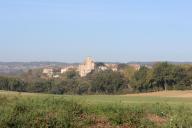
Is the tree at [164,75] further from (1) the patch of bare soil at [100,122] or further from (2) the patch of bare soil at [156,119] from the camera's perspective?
(1) the patch of bare soil at [100,122]

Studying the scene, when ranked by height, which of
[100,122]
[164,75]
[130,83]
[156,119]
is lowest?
[130,83]

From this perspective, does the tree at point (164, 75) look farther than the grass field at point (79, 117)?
Yes

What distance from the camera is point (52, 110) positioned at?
1547 cm

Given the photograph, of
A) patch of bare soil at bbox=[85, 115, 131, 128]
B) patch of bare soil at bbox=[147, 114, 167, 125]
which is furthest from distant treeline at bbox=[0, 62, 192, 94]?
patch of bare soil at bbox=[85, 115, 131, 128]

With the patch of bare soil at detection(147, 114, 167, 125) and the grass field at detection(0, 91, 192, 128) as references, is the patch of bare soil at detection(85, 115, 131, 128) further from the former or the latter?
the patch of bare soil at detection(147, 114, 167, 125)

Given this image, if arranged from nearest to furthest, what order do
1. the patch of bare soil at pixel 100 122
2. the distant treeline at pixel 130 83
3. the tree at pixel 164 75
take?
the patch of bare soil at pixel 100 122 < the tree at pixel 164 75 < the distant treeline at pixel 130 83

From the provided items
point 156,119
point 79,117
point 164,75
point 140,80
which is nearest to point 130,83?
point 140,80

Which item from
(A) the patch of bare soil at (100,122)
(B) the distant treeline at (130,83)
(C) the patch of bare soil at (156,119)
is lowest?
(B) the distant treeline at (130,83)

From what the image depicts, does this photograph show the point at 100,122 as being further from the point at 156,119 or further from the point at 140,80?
the point at 140,80

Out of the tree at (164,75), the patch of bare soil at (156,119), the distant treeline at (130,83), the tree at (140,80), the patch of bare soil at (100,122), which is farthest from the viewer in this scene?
the tree at (140,80)

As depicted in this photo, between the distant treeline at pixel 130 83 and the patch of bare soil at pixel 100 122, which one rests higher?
the patch of bare soil at pixel 100 122

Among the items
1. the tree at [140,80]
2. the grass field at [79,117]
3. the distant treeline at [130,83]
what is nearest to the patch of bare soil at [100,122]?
the grass field at [79,117]

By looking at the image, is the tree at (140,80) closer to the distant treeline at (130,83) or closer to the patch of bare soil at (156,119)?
the distant treeline at (130,83)

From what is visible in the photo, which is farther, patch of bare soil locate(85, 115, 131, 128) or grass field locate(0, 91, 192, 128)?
patch of bare soil locate(85, 115, 131, 128)
